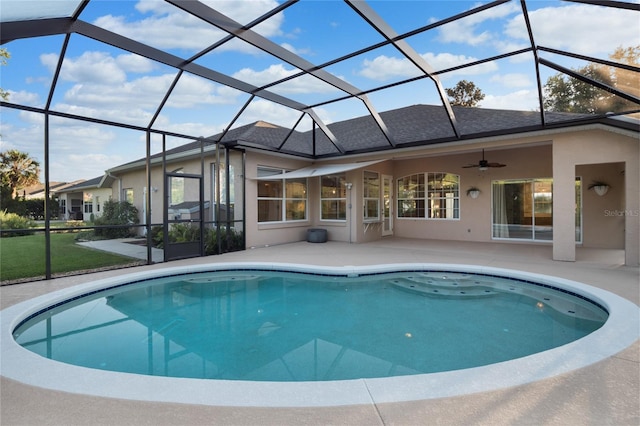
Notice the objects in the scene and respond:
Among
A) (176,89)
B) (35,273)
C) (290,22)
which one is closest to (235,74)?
(176,89)

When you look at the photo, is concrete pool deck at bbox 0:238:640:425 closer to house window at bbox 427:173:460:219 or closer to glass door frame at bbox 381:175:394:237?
house window at bbox 427:173:460:219

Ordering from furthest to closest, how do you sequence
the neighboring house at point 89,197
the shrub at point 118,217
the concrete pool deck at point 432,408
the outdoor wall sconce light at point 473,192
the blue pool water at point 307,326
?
the shrub at point 118,217, the outdoor wall sconce light at point 473,192, the neighboring house at point 89,197, the blue pool water at point 307,326, the concrete pool deck at point 432,408

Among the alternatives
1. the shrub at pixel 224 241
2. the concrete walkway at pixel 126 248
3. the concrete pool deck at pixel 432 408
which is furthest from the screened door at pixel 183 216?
the concrete pool deck at pixel 432 408

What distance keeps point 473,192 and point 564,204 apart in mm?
4967

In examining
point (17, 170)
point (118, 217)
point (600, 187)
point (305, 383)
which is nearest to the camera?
point (305, 383)

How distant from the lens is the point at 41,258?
38.1 feet

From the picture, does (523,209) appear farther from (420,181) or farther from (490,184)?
(420,181)

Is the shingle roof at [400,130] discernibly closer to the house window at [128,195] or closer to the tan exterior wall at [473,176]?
the tan exterior wall at [473,176]

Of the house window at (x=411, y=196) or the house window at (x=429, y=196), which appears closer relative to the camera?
the house window at (x=429, y=196)

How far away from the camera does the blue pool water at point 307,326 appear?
4.28m

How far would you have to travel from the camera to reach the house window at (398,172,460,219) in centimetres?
1530

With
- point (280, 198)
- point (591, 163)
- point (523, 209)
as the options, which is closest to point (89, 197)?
point (280, 198)

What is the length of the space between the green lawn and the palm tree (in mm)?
2302

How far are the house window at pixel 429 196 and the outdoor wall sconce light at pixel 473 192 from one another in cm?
52
